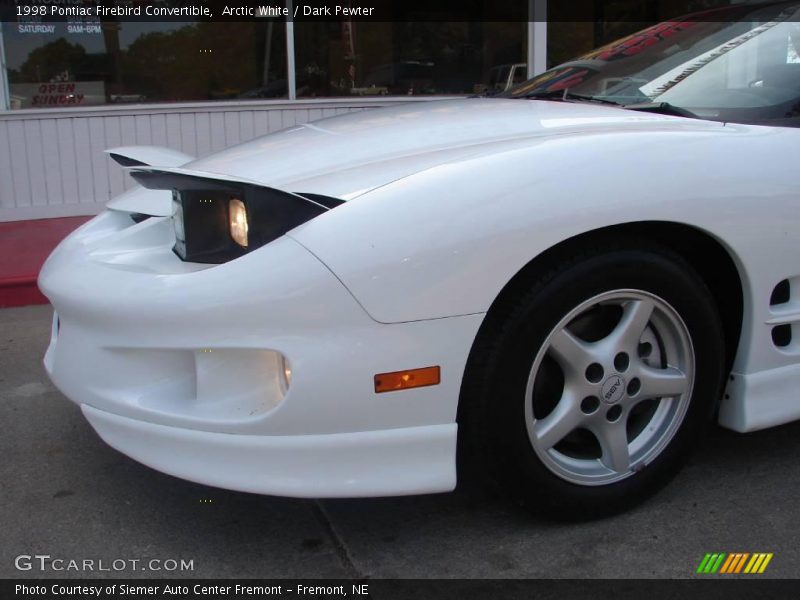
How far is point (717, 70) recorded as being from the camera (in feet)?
9.57

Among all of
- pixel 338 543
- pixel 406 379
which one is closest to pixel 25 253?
pixel 338 543

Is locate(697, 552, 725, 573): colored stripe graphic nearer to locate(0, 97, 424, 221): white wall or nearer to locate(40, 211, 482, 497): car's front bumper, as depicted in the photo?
locate(40, 211, 482, 497): car's front bumper

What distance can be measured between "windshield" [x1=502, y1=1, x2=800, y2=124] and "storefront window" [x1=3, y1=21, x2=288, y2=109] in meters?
5.16

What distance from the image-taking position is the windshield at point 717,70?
109 inches

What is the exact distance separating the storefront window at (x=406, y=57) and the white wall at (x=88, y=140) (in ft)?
2.01

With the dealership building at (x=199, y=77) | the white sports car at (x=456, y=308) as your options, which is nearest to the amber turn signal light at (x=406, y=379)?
the white sports car at (x=456, y=308)

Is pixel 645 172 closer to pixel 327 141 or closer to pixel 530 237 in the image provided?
pixel 530 237

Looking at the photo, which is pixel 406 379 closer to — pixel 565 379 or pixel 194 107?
pixel 565 379

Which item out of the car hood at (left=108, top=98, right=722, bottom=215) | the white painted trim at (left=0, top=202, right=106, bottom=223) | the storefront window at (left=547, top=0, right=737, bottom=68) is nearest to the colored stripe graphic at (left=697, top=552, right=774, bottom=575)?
the car hood at (left=108, top=98, right=722, bottom=215)

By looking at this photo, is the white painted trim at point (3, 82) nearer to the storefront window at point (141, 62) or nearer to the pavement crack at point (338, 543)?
the storefront window at point (141, 62)

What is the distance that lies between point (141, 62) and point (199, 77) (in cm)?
54

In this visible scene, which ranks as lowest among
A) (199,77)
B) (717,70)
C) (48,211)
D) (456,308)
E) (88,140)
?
(48,211)

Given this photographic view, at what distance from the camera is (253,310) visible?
206cm
